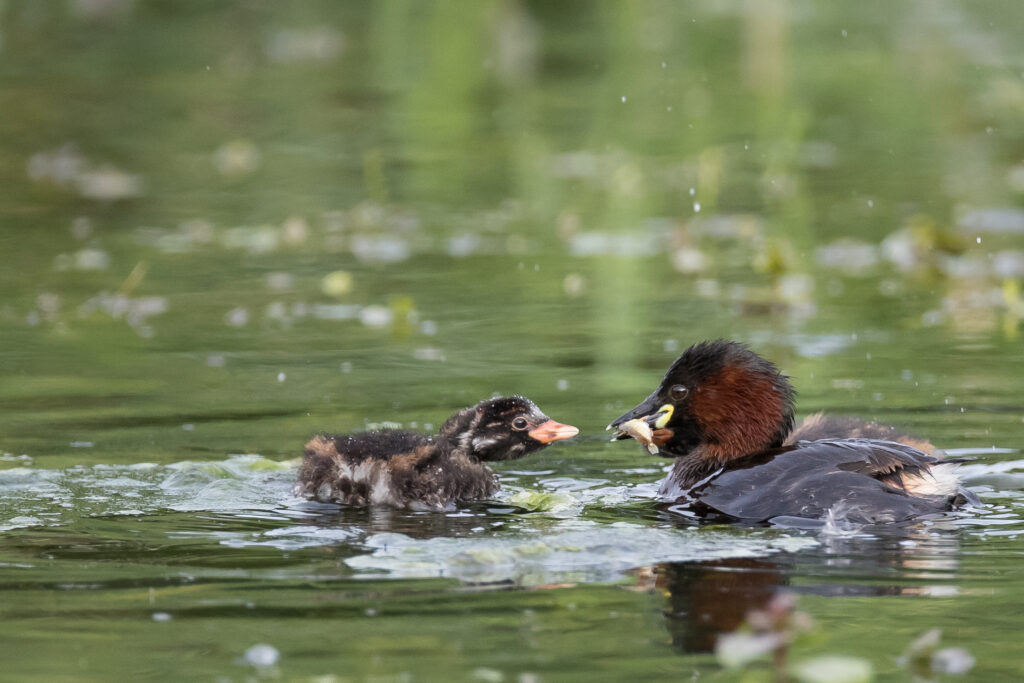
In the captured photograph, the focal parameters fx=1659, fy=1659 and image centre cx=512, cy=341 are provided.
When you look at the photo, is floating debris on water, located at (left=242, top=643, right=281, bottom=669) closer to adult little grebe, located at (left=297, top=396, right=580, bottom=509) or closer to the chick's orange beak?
adult little grebe, located at (left=297, top=396, right=580, bottom=509)

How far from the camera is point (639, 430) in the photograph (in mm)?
7594

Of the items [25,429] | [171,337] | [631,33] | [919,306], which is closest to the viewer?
[25,429]

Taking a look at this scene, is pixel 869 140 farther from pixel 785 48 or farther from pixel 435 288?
pixel 435 288

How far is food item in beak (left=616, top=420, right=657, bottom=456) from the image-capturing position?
24.9ft

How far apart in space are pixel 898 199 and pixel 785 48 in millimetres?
8339

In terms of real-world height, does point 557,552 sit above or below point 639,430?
below

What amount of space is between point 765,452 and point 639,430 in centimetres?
61

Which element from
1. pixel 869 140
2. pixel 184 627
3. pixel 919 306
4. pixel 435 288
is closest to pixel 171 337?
pixel 435 288

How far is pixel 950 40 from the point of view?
23.0 m

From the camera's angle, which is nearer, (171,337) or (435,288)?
(171,337)

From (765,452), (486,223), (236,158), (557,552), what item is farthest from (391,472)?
(236,158)

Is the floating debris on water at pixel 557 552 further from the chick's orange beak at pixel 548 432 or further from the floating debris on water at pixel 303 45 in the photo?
the floating debris on water at pixel 303 45

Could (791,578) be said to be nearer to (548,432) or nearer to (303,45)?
(548,432)

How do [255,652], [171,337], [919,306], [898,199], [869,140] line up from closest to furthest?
1. [255,652]
2. [171,337]
3. [919,306]
4. [898,199]
5. [869,140]
